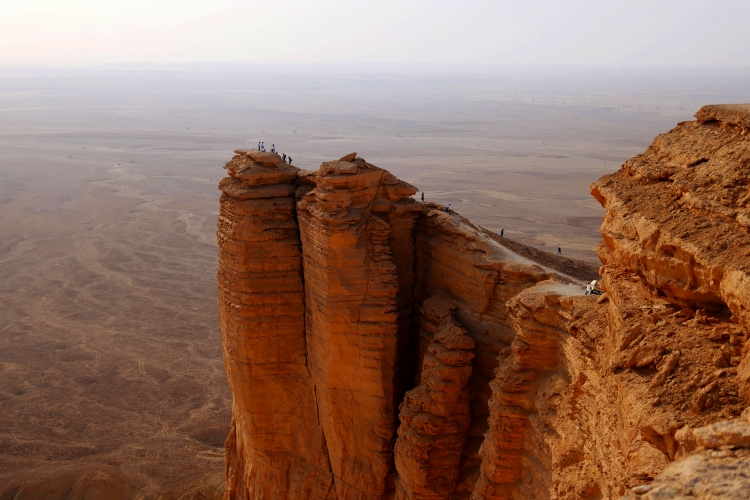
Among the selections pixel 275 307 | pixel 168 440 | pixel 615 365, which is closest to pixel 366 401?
pixel 275 307

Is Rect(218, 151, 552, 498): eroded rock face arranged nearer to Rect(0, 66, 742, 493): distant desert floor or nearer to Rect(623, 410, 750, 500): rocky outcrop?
Rect(623, 410, 750, 500): rocky outcrop

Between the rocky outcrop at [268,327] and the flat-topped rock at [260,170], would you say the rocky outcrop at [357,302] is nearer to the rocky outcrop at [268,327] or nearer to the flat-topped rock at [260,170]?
the rocky outcrop at [268,327]

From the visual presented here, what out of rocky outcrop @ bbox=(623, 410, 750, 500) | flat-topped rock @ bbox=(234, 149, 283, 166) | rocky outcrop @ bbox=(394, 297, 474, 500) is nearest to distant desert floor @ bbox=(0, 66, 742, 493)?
rocky outcrop @ bbox=(394, 297, 474, 500)

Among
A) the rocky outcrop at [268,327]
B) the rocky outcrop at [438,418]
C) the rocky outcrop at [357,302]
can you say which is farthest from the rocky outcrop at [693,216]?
the rocky outcrop at [268,327]

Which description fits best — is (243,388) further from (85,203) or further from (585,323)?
(85,203)

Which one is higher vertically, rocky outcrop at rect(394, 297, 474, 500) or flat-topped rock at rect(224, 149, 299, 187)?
flat-topped rock at rect(224, 149, 299, 187)

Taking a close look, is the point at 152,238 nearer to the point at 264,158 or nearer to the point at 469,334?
the point at 264,158
